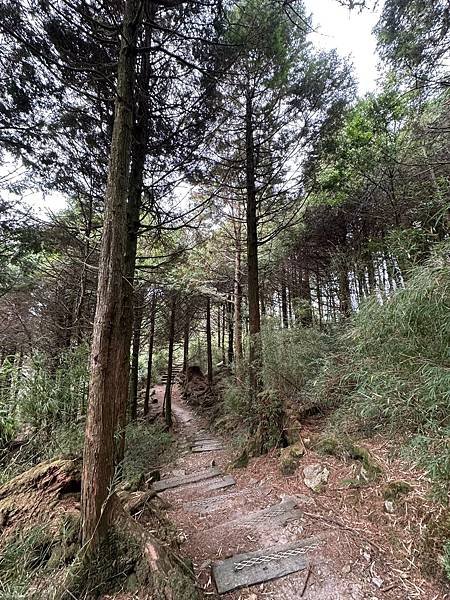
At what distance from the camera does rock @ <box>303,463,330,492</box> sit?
10.0 feet

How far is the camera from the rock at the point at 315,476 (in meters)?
3.06

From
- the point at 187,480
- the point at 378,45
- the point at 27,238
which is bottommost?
the point at 187,480

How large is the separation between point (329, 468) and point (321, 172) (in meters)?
5.26

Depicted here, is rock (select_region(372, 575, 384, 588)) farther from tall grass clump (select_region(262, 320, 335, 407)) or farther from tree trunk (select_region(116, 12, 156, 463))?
tree trunk (select_region(116, 12, 156, 463))

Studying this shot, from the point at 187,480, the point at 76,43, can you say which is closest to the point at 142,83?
the point at 76,43

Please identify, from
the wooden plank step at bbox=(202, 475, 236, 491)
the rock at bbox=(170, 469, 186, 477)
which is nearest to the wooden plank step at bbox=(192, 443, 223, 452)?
the rock at bbox=(170, 469, 186, 477)

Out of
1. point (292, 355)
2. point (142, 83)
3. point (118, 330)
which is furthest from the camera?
point (292, 355)

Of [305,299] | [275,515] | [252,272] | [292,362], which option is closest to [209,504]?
[275,515]

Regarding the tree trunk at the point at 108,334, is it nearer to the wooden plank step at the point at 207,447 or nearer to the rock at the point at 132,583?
the rock at the point at 132,583

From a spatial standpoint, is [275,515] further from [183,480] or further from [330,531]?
[183,480]

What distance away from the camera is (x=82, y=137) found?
4.04 m

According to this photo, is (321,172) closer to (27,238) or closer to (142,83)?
(142,83)

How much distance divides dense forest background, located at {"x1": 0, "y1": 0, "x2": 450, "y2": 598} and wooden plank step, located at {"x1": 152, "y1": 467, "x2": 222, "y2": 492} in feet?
1.75

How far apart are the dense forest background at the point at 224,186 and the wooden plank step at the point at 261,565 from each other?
104 cm
